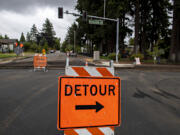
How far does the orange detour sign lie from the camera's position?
2.20 metres

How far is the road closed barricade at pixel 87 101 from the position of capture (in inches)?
86.6

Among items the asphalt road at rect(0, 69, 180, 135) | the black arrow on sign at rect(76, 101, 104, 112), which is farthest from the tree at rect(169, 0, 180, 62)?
the black arrow on sign at rect(76, 101, 104, 112)

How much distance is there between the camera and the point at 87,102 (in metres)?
2.28

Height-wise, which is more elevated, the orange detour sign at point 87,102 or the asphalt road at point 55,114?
the orange detour sign at point 87,102

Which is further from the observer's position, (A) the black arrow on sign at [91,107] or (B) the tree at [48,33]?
(B) the tree at [48,33]

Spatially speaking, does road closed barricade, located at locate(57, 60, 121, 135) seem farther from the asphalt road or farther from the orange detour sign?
the asphalt road

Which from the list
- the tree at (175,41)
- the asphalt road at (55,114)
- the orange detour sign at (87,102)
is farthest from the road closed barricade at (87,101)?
the tree at (175,41)

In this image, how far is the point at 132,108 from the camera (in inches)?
188

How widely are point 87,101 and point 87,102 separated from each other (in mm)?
14

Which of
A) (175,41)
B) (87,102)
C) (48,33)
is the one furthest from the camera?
(48,33)

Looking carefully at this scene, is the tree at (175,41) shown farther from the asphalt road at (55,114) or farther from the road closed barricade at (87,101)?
the road closed barricade at (87,101)

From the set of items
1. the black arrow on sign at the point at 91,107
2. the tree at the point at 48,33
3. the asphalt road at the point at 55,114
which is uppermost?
the tree at the point at 48,33

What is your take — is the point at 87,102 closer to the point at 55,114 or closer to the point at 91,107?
the point at 91,107

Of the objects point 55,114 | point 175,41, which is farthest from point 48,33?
point 55,114
